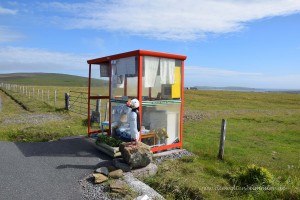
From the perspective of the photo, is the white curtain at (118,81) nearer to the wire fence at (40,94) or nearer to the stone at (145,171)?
the stone at (145,171)

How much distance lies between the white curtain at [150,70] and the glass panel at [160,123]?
31.7 inches

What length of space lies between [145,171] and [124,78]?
382cm

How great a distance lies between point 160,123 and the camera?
982 cm

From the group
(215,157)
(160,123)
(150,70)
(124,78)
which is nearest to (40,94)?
(124,78)

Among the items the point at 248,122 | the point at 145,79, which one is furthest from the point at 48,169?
the point at 248,122

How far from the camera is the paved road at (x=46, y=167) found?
246 inches

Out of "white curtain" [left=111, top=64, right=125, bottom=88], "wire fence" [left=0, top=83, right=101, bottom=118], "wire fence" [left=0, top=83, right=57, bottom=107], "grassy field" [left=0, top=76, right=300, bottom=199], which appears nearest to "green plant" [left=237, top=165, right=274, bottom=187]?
"grassy field" [left=0, top=76, right=300, bottom=199]

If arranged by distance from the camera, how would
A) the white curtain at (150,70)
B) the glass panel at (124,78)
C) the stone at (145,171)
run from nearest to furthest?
the stone at (145,171) → the white curtain at (150,70) → the glass panel at (124,78)

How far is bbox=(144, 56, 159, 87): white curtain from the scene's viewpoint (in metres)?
9.11

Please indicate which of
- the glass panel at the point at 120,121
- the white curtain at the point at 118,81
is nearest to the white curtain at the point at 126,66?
the white curtain at the point at 118,81

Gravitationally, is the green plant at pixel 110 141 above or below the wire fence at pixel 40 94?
below

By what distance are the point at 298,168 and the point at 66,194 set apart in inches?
280

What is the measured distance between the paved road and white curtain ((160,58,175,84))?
3.26 m

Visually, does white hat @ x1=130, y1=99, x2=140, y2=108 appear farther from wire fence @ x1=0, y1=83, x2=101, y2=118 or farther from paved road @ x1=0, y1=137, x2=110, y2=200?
wire fence @ x1=0, y1=83, x2=101, y2=118
